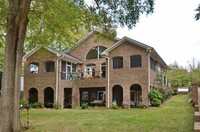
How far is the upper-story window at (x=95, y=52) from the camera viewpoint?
96.2 feet

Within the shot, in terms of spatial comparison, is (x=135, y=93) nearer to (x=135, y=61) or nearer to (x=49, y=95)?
(x=135, y=61)

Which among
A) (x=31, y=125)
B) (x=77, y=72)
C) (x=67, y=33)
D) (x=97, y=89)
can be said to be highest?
(x=67, y=33)

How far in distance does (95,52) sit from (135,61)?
6338 millimetres

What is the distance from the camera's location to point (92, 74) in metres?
29.4

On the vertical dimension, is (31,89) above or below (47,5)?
below

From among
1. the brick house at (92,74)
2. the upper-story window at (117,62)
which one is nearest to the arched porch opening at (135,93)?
the brick house at (92,74)

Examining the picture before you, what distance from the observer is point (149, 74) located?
80.0 feet

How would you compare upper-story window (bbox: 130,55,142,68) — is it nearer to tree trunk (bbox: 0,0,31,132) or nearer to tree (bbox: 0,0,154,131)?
tree (bbox: 0,0,154,131)

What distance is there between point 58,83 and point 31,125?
43.8 feet

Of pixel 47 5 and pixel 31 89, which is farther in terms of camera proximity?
pixel 31 89

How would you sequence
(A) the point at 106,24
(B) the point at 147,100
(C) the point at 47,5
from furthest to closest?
1. (B) the point at 147,100
2. (C) the point at 47,5
3. (A) the point at 106,24

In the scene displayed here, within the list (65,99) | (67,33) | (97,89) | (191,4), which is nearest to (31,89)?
(65,99)

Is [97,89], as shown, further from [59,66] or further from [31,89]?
[31,89]

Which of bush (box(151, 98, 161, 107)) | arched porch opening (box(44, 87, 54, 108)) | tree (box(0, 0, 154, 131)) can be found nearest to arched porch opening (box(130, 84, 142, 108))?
bush (box(151, 98, 161, 107))
